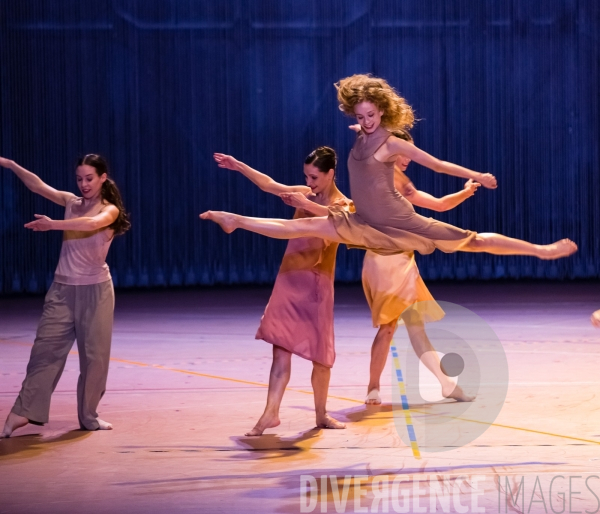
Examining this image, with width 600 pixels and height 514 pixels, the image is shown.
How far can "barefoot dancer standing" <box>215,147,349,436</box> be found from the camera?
4.87 meters

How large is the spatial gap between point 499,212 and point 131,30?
5884 millimetres

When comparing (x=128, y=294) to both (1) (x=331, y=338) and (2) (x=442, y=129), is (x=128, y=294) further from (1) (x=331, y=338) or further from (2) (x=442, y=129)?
(1) (x=331, y=338)

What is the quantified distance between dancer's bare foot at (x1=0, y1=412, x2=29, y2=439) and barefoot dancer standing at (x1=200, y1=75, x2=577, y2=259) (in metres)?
1.48

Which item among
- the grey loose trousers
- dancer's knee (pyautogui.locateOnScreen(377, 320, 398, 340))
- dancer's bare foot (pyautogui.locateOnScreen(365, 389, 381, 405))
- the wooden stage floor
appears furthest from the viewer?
dancer's knee (pyautogui.locateOnScreen(377, 320, 398, 340))

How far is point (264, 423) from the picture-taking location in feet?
15.8

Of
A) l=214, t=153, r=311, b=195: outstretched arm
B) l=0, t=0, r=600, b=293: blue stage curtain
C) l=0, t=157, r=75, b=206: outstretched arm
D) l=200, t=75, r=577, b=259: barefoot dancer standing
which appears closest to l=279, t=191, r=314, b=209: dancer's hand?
l=200, t=75, r=577, b=259: barefoot dancer standing

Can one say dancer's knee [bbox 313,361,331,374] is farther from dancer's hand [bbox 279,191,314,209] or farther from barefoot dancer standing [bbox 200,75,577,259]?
dancer's hand [bbox 279,191,314,209]

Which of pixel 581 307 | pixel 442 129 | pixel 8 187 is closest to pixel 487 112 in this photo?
pixel 442 129

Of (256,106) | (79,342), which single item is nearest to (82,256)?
(79,342)

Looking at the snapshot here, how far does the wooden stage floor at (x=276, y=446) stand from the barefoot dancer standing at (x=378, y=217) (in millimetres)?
971

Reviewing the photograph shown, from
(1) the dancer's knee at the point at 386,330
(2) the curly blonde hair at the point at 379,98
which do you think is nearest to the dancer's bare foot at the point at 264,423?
(1) the dancer's knee at the point at 386,330

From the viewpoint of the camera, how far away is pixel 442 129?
13547 millimetres

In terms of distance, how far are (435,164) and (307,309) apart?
1.07 metres

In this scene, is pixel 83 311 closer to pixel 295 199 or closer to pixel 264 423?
pixel 264 423
